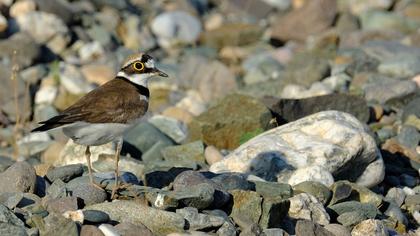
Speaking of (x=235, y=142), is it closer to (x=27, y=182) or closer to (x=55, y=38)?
(x=27, y=182)

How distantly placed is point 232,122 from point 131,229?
475 cm

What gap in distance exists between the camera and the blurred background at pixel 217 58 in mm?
12172

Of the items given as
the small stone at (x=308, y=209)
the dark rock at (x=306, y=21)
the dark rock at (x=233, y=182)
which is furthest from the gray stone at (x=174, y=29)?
the small stone at (x=308, y=209)

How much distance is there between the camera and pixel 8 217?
673 cm

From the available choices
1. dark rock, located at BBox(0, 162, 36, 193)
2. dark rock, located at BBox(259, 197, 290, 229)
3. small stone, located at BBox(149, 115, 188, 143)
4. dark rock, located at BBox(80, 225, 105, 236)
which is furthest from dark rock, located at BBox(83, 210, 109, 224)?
small stone, located at BBox(149, 115, 188, 143)

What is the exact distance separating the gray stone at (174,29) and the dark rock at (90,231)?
12.0m

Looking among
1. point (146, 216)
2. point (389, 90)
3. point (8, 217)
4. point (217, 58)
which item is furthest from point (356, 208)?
point (217, 58)

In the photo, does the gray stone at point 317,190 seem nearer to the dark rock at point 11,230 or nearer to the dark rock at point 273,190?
the dark rock at point 273,190

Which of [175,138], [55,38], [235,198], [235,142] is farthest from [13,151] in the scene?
[235,198]

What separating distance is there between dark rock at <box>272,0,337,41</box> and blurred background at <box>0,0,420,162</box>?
0.02 metres

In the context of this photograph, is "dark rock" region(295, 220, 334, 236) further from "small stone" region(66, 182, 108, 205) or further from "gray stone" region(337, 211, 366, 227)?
"small stone" region(66, 182, 108, 205)

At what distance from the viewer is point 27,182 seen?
7.74 meters

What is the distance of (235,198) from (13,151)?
5.76 metres

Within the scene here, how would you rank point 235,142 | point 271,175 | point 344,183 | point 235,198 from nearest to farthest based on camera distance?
point 235,198 < point 344,183 < point 271,175 < point 235,142
